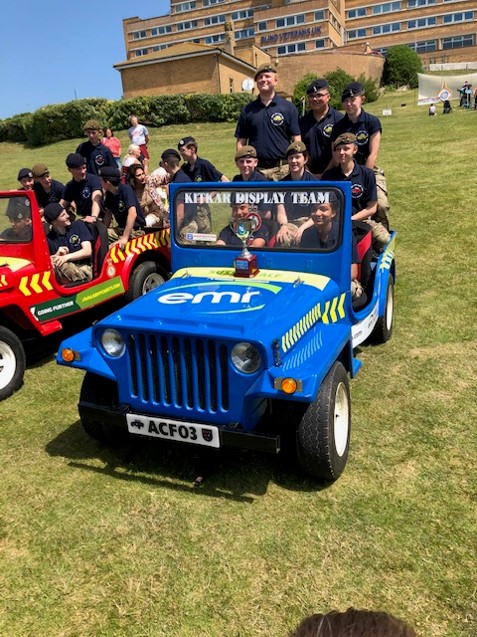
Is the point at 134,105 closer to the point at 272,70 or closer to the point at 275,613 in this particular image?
the point at 272,70

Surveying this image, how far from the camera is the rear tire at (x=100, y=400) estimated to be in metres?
3.55

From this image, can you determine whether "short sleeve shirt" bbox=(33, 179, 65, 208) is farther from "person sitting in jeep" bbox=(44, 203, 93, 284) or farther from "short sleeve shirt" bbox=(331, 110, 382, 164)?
"short sleeve shirt" bbox=(331, 110, 382, 164)

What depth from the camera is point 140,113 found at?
31141 millimetres

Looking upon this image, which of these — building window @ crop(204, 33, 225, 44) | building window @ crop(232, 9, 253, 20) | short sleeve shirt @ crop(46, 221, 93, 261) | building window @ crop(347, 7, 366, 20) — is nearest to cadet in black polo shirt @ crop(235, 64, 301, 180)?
short sleeve shirt @ crop(46, 221, 93, 261)

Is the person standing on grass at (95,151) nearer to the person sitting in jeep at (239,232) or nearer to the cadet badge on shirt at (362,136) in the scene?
the cadet badge on shirt at (362,136)

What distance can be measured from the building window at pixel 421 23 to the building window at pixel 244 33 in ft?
63.2

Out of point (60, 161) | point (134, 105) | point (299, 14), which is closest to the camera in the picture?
point (60, 161)

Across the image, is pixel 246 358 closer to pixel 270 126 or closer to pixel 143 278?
pixel 143 278

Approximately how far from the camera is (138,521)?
10.3 ft

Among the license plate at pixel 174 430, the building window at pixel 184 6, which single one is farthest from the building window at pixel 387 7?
the license plate at pixel 174 430

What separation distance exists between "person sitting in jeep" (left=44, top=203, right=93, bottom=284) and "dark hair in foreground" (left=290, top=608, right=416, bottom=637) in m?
4.93

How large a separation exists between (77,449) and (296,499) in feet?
5.39

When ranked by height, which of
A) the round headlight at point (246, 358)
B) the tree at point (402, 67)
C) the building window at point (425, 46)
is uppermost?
the building window at point (425, 46)

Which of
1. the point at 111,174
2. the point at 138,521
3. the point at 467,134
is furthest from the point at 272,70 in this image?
the point at 467,134
